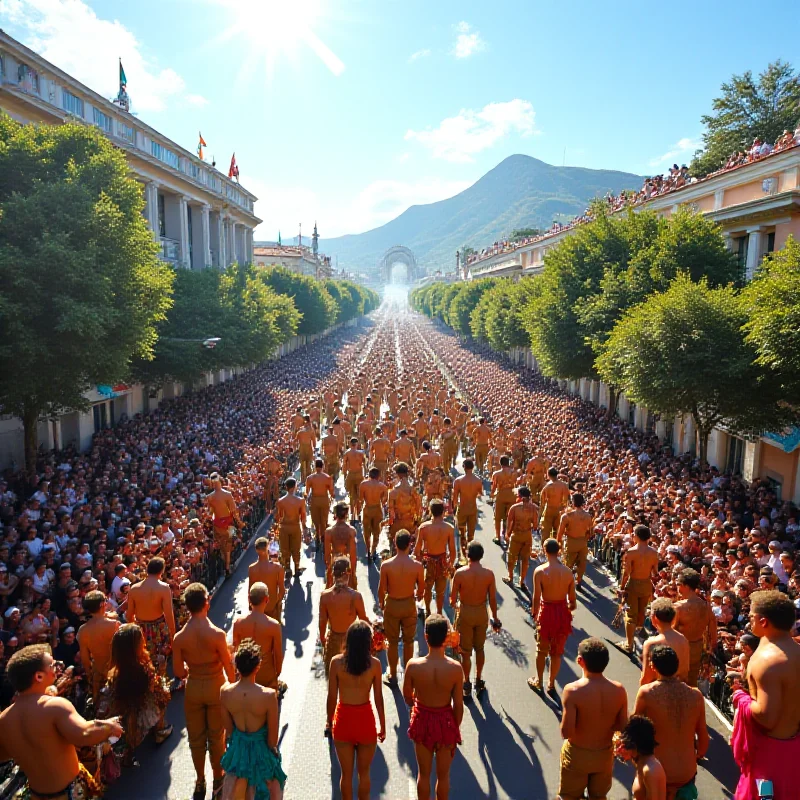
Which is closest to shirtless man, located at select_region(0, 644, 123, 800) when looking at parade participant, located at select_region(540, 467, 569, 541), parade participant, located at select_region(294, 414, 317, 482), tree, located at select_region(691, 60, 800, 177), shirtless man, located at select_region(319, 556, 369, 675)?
shirtless man, located at select_region(319, 556, 369, 675)

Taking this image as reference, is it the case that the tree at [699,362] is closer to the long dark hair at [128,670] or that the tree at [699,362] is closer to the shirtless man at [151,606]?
the shirtless man at [151,606]

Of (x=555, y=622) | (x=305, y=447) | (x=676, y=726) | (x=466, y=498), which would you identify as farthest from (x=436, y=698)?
(x=305, y=447)

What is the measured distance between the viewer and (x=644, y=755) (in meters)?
3.79

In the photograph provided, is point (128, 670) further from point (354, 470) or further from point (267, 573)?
point (354, 470)

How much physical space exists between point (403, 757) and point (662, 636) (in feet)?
8.60

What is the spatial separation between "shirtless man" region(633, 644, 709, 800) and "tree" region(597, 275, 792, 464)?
345 inches

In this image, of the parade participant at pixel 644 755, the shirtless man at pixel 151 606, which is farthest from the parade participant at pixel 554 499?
the parade participant at pixel 644 755

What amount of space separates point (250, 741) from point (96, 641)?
2201mm

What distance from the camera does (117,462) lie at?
574 inches

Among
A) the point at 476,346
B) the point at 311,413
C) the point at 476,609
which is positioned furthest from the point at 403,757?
the point at 476,346

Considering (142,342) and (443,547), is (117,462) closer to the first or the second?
(142,342)

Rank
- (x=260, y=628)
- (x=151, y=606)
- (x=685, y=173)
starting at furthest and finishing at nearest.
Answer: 1. (x=685, y=173)
2. (x=151, y=606)
3. (x=260, y=628)

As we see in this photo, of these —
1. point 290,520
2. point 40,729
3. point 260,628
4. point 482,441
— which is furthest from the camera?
point 482,441

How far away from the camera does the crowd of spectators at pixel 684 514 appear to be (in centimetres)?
735
